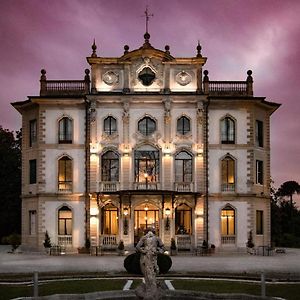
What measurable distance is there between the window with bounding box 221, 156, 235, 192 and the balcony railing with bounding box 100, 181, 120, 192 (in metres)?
7.99

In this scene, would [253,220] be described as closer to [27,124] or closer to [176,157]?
[176,157]

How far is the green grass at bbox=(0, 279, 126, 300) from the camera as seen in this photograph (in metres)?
24.0

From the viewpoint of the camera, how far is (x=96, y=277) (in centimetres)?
2972

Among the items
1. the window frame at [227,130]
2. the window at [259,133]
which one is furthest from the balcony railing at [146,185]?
the window at [259,133]

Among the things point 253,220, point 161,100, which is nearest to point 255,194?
point 253,220

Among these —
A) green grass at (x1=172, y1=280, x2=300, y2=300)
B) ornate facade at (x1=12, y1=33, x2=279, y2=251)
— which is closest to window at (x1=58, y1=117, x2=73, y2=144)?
ornate facade at (x1=12, y1=33, x2=279, y2=251)

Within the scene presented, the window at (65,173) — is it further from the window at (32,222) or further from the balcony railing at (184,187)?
the balcony railing at (184,187)

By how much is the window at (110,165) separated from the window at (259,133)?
35.8 feet

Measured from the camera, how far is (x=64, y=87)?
53094 mm

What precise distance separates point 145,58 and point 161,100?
11.3 ft

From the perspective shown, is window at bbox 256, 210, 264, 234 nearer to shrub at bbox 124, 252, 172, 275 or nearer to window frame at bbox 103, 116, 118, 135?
window frame at bbox 103, 116, 118, 135

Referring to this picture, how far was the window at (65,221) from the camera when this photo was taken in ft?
168

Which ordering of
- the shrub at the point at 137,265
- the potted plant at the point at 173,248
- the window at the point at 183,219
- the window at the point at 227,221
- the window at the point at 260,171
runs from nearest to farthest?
the shrub at the point at 137,265, the potted plant at the point at 173,248, the window at the point at 183,219, the window at the point at 227,221, the window at the point at 260,171

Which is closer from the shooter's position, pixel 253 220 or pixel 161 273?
pixel 161 273
